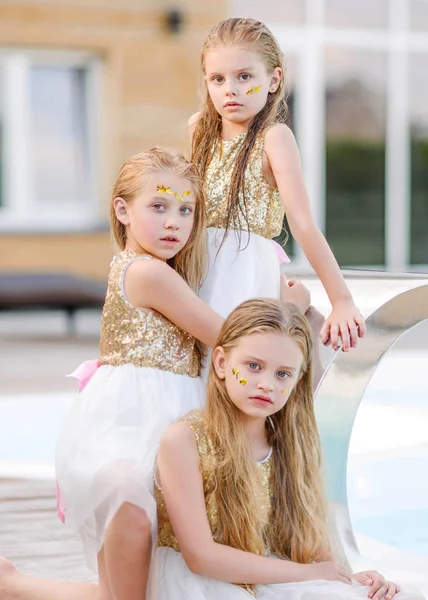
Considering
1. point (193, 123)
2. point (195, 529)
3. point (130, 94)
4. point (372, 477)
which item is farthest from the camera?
point (130, 94)

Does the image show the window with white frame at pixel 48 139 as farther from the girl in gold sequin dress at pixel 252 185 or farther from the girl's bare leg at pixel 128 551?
the girl's bare leg at pixel 128 551

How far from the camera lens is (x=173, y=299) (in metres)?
2.01

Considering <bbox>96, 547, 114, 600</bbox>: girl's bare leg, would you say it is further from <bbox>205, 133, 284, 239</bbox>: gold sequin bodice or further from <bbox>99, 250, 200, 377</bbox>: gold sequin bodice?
<bbox>205, 133, 284, 239</bbox>: gold sequin bodice

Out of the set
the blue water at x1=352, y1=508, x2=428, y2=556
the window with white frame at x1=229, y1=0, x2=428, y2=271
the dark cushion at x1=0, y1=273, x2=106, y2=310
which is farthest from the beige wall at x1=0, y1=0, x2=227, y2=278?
the blue water at x1=352, y1=508, x2=428, y2=556

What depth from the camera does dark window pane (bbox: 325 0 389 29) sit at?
9930 mm

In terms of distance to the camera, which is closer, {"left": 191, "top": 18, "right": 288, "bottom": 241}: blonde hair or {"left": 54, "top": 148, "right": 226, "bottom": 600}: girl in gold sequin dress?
{"left": 54, "top": 148, "right": 226, "bottom": 600}: girl in gold sequin dress

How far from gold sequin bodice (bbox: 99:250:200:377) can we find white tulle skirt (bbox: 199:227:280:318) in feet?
0.37

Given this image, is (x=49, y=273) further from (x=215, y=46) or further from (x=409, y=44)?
(x=215, y=46)

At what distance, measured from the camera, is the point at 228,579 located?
1867mm

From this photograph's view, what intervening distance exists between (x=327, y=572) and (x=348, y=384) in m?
0.59

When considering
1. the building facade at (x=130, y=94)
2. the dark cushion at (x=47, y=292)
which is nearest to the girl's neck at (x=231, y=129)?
the dark cushion at (x=47, y=292)

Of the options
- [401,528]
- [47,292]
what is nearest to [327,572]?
[401,528]

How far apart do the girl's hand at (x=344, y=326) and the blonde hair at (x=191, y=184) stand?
0.87ft

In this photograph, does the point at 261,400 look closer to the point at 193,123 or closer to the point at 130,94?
the point at 193,123
